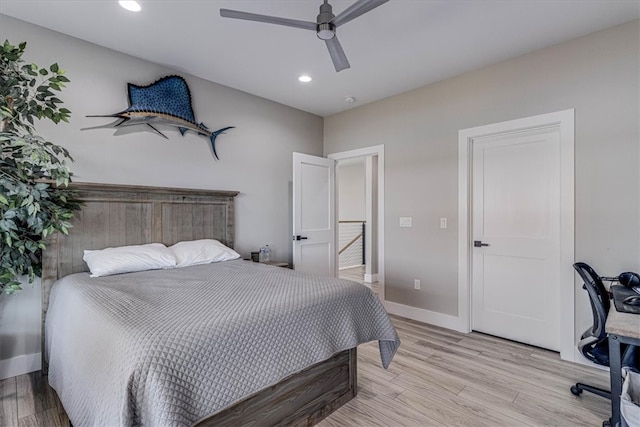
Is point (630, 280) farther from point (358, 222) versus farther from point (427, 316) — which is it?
point (358, 222)

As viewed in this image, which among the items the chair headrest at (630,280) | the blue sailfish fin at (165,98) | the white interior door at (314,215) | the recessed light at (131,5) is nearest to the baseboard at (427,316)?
the white interior door at (314,215)

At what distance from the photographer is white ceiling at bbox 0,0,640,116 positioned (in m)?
2.23

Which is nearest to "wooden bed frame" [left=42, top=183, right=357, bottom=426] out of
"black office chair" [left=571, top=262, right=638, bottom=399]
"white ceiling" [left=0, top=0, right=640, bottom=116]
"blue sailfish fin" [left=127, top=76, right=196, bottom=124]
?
"blue sailfish fin" [left=127, top=76, right=196, bottom=124]

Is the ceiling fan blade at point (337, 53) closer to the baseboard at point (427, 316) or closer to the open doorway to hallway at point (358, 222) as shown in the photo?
the open doorway to hallway at point (358, 222)

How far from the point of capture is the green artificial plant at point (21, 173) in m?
1.87

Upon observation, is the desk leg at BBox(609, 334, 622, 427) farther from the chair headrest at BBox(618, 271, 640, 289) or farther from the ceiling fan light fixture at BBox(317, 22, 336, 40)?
the ceiling fan light fixture at BBox(317, 22, 336, 40)

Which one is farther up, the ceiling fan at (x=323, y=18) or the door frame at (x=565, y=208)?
the ceiling fan at (x=323, y=18)

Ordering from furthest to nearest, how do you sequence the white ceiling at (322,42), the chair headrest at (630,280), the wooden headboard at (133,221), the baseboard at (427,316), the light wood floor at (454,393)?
the baseboard at (427,316), the wooden headboard at (133,221), the white ceiling at (322,42), the chair headrest at (630,280), the light wood floor at (454,393)

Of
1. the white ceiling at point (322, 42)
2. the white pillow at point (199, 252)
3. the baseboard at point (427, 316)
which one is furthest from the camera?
the baseboard at point (427, 316)

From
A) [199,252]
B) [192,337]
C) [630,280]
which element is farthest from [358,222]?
[192,337]

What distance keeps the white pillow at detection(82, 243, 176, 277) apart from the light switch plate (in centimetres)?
256

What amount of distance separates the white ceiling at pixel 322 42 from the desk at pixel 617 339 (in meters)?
2.09

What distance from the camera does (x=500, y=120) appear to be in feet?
10.0

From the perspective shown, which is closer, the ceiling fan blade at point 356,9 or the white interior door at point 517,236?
the ceiling fan blade at point 356,9
